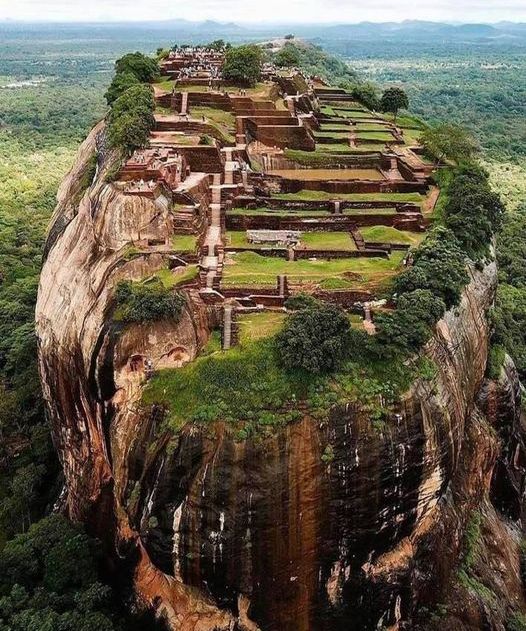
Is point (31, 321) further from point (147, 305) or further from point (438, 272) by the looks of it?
point (438, 272)

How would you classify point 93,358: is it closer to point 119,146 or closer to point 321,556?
point 321,556

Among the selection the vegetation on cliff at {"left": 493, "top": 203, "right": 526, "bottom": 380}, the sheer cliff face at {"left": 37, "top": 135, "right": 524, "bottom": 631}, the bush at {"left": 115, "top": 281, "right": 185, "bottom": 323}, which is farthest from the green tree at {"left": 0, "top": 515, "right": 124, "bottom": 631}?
the vegetation on cliff at {"left": 493, "top": 203, "right": 526, "bottom": 380}

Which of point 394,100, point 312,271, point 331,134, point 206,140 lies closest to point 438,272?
point 312,271

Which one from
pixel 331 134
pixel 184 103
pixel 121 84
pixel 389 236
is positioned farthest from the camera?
pixel 121 84

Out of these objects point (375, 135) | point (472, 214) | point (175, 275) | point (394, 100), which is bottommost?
point (175, 275)

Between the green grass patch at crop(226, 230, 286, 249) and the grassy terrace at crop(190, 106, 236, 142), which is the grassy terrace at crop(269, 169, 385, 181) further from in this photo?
the green grass patch at crop(226, 230, 286, 249)
